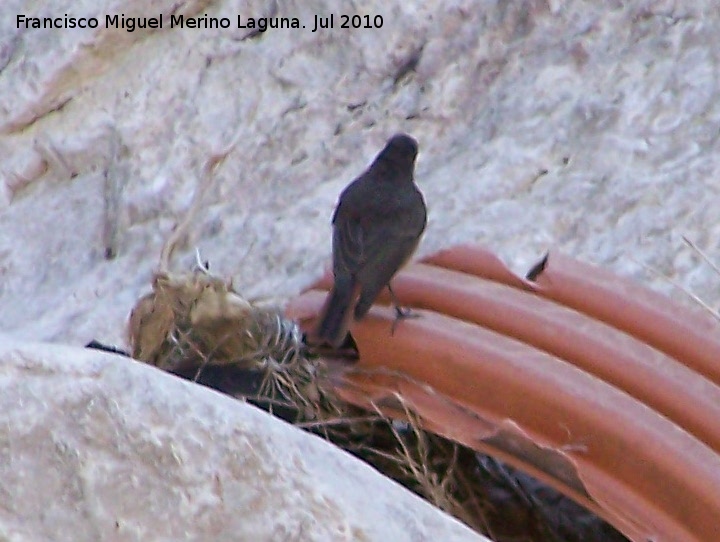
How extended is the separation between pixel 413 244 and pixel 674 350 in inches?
46.5

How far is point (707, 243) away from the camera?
3.71m

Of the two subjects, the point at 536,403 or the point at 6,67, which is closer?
the point at 536,403

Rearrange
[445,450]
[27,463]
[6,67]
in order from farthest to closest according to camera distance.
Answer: [6,67]
[445,450]
[27,463]

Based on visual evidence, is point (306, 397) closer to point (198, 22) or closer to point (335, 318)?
point (335, 318)

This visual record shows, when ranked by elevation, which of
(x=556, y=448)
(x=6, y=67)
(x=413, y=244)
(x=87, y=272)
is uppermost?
(x=556, y=448)

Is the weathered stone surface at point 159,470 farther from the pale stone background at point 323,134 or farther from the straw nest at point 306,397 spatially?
the pale stone background at point 323,134

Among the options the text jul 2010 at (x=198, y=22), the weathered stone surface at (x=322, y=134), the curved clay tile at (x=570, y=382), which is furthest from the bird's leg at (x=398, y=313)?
the text jul 2010 at (x=198, y=22)

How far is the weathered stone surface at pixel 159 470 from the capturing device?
5.75 feet

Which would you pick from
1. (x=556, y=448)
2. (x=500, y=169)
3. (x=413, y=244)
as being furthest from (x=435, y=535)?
(x=500, y=169)

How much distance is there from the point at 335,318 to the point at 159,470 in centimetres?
109

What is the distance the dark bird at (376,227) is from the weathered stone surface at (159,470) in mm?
994

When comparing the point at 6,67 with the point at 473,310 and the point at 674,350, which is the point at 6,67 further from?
the point at 674,350

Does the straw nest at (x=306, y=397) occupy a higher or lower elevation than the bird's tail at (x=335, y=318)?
lower

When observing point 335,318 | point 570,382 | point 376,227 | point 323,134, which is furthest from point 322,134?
point 570,382
